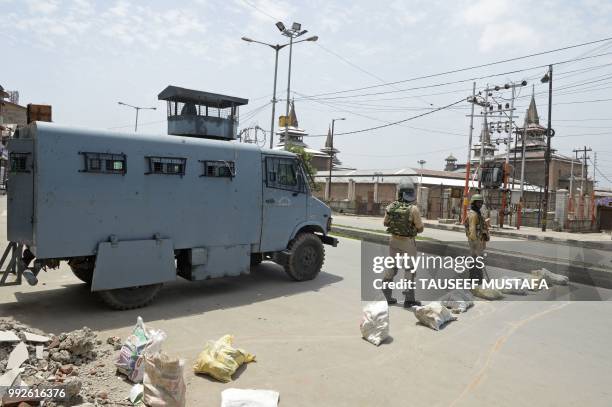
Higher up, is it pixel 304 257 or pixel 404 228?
pixel 404 228

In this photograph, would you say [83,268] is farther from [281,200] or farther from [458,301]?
[458,301]

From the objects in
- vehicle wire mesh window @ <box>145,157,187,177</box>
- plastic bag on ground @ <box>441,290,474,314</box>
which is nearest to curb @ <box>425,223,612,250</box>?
plastic bag on ground @ <box>441,290,474,314</box>

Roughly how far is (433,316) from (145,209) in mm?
4306

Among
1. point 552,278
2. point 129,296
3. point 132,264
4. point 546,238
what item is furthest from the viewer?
point 546,238

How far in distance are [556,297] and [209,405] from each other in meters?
6.77

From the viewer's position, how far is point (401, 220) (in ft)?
22.5

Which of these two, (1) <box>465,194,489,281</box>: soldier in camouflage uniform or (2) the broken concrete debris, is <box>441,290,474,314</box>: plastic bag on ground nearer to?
(1) <box>465,194,489,281</box>: soldier in camouflage uniform

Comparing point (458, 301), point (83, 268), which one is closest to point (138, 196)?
point (83, 268)

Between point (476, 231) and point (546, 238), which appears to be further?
point (546, 238)

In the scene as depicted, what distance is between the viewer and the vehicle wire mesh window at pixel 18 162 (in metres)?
5.77

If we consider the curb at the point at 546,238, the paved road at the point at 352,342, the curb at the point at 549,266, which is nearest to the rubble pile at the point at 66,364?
the paved road at the point at 352,342

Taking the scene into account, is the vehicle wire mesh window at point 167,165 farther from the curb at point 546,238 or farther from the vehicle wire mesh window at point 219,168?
the curb at point 546,238

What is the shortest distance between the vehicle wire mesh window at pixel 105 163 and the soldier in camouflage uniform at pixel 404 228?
3917 mm

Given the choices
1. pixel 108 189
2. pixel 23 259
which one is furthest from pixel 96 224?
pixel 23 259
